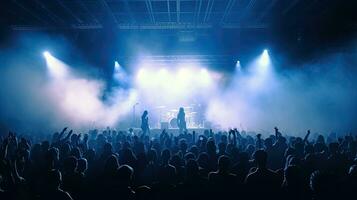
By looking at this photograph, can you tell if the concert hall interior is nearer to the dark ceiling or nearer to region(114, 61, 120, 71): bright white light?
the dark ceiling

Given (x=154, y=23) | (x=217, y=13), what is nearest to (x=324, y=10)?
(x=217, y=13)

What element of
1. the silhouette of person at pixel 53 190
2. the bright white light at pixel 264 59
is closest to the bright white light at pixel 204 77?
the bright white light at pixel 264 59

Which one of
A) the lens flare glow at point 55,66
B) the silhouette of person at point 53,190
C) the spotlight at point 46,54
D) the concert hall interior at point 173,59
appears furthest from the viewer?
the lens flare glow at point 55,66

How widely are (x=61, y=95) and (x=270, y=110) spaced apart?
16.1 m

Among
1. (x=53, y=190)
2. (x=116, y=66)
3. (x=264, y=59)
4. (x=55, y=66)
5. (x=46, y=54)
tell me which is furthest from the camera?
(x=116, y=66)

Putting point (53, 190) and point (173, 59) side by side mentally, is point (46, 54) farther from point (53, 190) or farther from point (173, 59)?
point (53, 190)

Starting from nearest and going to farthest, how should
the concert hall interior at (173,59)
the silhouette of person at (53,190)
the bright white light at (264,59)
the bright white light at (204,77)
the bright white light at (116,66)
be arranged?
the silhouette of person at (53,190)
the concert hall interior at (173,59)
the bright white light at (264,59)
the bright white light at (116,66)
the bright white light at (204,77)

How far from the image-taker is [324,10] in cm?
1725

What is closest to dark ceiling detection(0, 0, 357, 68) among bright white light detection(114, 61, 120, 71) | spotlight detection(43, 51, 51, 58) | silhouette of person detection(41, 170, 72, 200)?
spotlight detection(43, 51, 51, 58)

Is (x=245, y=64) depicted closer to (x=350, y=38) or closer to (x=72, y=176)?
(x=350, y=38)

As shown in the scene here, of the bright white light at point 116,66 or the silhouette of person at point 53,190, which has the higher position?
the bright white light at point 116,66

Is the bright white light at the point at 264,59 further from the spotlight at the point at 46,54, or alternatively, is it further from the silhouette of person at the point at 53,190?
the silhouette of person at the point at 53,190

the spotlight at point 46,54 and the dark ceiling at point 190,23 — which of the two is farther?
the spotlight at point 46,54

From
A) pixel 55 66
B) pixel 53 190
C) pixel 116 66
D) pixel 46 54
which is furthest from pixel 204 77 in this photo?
pixel 53 190
